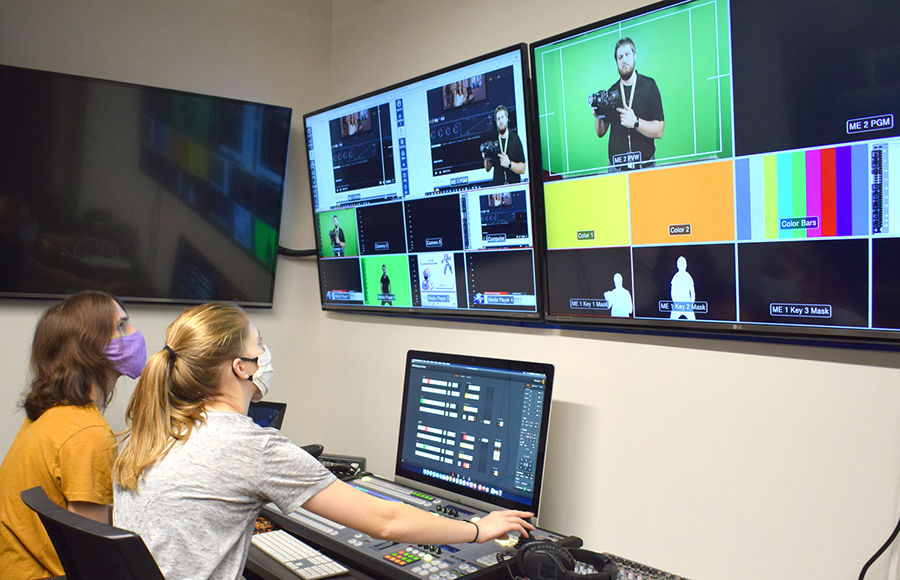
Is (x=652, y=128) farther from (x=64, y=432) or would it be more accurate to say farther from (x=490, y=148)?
(x=64, y=432)

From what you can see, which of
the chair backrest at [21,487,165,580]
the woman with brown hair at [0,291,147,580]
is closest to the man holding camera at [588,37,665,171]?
the chair backrest at [21,487,165,580]

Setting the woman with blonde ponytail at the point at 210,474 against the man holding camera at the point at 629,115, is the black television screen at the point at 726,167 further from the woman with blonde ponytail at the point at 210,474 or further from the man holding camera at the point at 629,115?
the woman with blonde ponytail at the point at 210,474

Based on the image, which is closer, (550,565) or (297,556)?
(550,565)

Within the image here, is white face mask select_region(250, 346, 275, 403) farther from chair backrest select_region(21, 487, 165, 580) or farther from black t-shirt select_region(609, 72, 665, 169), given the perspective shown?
black t-shirt select_region(609, 72, 665, 169)

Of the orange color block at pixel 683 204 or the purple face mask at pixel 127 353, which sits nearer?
the orange color block at pixel 683 204

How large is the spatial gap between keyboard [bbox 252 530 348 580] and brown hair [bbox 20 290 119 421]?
2.06 ft

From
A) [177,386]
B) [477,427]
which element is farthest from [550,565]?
[177,386]

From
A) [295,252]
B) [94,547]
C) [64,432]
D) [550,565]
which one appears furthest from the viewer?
[295,252]

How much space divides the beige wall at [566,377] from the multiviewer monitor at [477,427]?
0.67 ft

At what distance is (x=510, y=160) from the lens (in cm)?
202

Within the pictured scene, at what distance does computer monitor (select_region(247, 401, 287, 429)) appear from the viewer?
259 cm

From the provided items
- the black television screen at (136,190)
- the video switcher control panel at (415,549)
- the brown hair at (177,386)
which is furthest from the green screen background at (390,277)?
the brown hair at (177,386)

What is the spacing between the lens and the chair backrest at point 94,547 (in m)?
1.03

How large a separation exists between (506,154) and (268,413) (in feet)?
4.54
